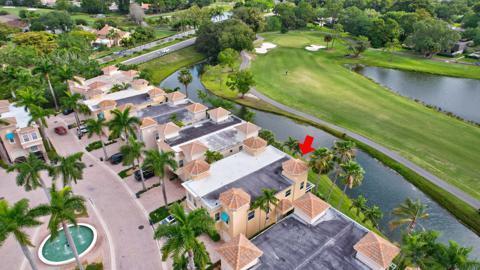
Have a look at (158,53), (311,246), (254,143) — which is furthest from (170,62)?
(311,246)

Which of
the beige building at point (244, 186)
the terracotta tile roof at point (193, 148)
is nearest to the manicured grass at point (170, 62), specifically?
the terracotta tile roof at point (193, 148)

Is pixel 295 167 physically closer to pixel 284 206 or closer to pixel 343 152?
pixel 284 206

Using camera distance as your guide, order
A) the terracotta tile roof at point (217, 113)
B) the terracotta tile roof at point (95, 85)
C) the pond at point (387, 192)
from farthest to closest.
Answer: the terracotta tile roof at point (95, 85) → the terracotta tile roof at point (217, 113) → the pond at point (387, 192)

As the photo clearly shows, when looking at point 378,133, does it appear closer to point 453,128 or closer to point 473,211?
point 453,128

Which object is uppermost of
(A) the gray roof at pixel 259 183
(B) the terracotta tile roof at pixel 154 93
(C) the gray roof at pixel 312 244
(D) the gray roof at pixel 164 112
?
(B) the terracotta tile roof at pixel 154 93

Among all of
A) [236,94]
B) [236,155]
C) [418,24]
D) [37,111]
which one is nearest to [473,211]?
[236,155]

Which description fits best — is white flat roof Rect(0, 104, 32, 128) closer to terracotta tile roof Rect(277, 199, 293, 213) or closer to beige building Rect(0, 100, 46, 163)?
beige building Rect(0, 100, 46, 163)

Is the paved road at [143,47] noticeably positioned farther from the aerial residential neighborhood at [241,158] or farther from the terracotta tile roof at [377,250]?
the terracotta tile roof at [377,250]
